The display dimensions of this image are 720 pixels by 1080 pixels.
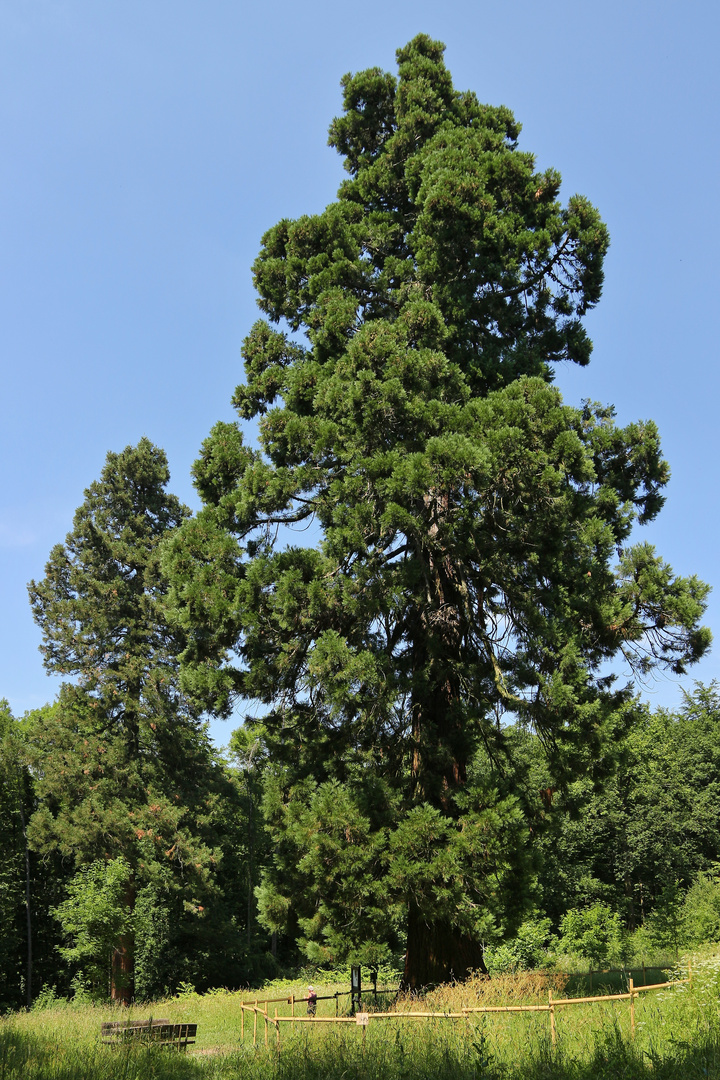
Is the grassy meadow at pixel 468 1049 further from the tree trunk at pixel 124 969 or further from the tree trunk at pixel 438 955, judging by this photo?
the tree trunk at pixel 124 969

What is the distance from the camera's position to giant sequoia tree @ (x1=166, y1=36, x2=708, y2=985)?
10875 millimetres

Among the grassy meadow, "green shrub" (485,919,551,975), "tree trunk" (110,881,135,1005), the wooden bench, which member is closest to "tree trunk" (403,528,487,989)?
the grassy meadow

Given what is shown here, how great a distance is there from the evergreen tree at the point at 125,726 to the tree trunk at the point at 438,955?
45.4 feet

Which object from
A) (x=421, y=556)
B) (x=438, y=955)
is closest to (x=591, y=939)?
A: (x=438, y=955)

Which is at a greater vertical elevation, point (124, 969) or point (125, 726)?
point (125, 726)

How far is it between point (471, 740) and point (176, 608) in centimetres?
517

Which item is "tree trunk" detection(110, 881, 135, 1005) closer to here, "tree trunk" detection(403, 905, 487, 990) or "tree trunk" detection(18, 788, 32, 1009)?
"tree trunk" detection(18, 788, 32, 1009)

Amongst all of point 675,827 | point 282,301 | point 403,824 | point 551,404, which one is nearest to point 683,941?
point 675,827

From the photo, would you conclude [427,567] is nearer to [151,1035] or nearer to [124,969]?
[151,1035]

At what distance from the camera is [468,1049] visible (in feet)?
23.8

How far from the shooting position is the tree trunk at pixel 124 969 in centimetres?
2291

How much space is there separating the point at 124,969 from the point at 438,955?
16.1 meters

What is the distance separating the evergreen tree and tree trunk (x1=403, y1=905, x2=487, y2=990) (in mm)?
13842

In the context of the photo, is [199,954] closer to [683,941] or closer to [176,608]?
[683,941]
